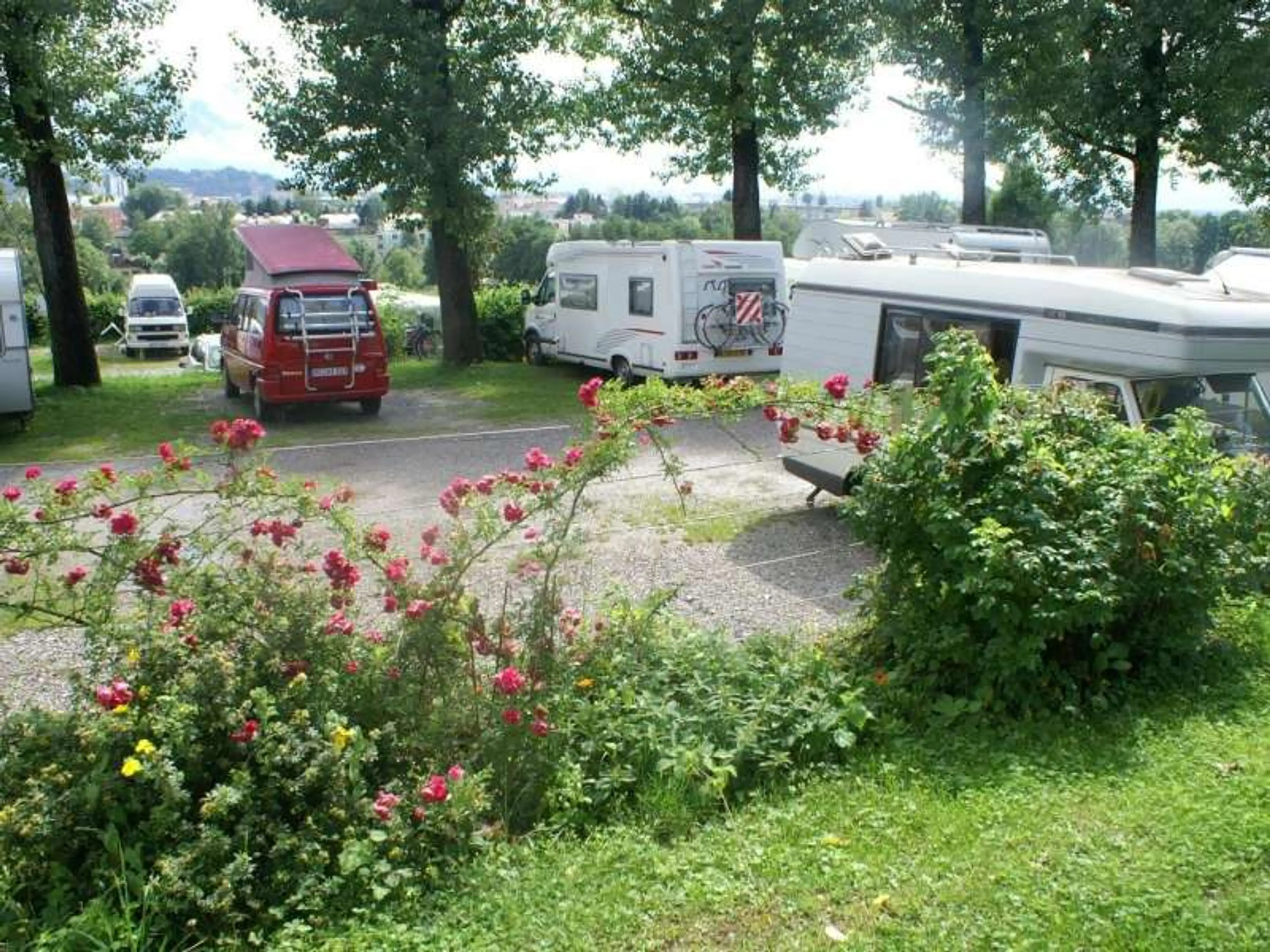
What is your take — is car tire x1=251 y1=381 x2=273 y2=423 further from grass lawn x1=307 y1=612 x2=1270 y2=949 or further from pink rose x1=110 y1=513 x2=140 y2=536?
grass lawn x1=307 y1=612 x2=1270 y2=949

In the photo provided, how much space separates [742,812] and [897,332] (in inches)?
256

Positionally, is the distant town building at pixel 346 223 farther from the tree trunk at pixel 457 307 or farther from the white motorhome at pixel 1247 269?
the white motorhome at pixel 1247 269

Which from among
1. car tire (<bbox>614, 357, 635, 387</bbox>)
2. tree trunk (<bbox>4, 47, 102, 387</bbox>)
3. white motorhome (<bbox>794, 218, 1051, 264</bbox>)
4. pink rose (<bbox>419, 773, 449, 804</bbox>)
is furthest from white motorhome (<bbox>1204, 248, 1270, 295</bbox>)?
tree trunk (<bbox>4, 47, 102, 387</bbox>)

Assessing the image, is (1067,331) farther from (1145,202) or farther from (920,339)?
(1145,202)

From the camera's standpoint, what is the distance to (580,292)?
20.2m

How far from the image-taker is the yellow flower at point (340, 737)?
408 centimetres

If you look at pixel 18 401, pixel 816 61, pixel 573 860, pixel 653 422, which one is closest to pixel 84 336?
pixel 18 401

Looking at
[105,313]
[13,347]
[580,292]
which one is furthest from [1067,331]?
[105,313]

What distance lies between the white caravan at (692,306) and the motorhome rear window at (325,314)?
4556 millimetres

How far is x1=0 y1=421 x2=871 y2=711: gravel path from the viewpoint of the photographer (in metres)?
7.30

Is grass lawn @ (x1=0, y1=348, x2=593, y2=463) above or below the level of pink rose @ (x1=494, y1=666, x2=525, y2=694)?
below

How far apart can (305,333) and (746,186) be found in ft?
33.4

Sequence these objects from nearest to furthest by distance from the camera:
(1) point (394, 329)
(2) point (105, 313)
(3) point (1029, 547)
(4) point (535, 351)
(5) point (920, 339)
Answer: (3) point (1029, 547) → (5) point (920, 339) → (4) point (535, 351) → (1) point (394, 329) → (2) point (105, 313)

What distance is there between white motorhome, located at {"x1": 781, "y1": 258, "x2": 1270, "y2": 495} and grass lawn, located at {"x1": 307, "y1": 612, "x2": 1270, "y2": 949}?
10.2ft
